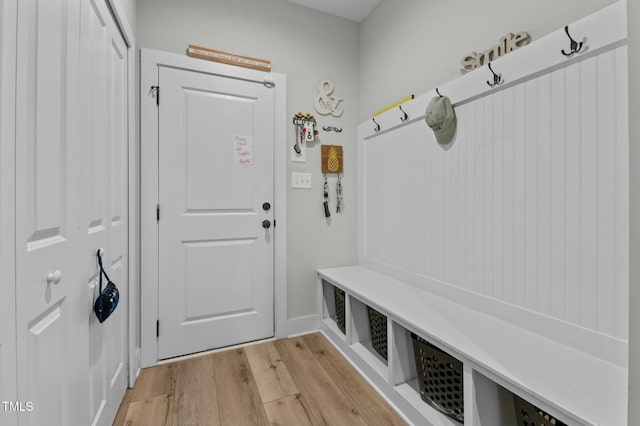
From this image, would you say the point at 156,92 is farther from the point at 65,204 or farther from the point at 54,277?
the point at 54,277

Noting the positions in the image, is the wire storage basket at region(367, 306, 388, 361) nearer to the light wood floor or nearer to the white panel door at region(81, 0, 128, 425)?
the light wood floor

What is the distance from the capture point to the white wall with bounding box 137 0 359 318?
80.6 inches

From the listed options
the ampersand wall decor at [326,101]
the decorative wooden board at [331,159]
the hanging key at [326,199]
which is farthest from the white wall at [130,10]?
the hanging key at [326,199]

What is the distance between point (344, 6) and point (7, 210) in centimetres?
260

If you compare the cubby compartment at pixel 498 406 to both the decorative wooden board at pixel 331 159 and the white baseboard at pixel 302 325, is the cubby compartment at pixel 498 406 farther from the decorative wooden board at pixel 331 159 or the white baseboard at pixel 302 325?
the decorative wooden board at pixel 331 159

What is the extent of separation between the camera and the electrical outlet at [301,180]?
2.37m

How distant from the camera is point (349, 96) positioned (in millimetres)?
2604

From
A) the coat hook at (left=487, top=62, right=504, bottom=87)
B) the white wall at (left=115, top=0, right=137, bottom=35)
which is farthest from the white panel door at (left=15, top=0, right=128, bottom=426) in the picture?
the coat hook at (left=487, top=62, right=504, bottom=87)

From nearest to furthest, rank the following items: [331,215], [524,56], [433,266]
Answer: [524,56] < [433,266] < [331,215]

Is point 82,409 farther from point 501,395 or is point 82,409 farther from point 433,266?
point 433,266

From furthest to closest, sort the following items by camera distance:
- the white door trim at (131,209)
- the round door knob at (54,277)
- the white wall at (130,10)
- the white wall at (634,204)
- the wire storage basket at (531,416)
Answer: the white door trim at (131,209), the white wall at (130,10), the wire storage basket at (531,416), the round door knob at (54,277), the white wall at (634,204)

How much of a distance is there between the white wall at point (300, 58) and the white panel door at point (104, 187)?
607 millimetres

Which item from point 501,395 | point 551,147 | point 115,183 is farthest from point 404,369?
point 115,183

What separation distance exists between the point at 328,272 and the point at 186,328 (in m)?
1.09
